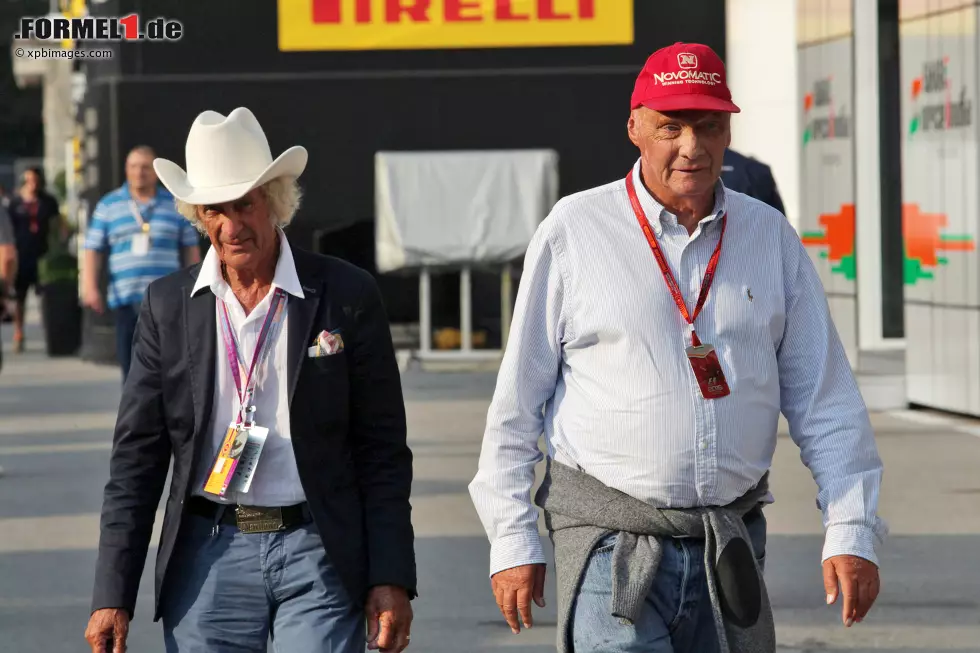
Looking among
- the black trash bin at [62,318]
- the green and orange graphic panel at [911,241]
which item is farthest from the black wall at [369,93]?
the green and orange graphic panel at [911,241]

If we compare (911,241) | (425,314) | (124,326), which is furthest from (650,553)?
(425,314)

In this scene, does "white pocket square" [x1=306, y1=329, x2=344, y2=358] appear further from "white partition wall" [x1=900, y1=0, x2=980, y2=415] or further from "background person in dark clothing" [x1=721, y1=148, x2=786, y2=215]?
"white partition wall" [x1=900, y1=0, x2=980, y2=415]

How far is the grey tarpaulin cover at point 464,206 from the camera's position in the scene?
16422 millimetres

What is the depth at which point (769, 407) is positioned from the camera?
3668 mm

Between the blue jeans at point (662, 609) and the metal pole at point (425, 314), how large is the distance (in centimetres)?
1303

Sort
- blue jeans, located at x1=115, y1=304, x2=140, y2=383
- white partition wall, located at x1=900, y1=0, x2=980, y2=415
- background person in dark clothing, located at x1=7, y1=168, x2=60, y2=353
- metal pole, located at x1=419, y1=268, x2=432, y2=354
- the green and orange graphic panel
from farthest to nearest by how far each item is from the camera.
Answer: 1. background person in dark clothing, located at x1=7, y1=168, x2=60, y2=353
2. metal pole, located at x1=419, y1=268, x2=432, y2=354
3. the green and orange graphic panel
4. white partition wall, located at x1=900, y1=0, x2=980, y2=415
5. blue jeans, located at x1=115, y1=304, x2=140, y2=383

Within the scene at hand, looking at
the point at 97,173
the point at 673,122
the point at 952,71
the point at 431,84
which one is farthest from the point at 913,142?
the point at 673,122

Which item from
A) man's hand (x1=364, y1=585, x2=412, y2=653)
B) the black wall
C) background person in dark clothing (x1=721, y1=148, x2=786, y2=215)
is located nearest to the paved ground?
background person in dark clothing (x1=721, y1=148, x2=786, y2=215)

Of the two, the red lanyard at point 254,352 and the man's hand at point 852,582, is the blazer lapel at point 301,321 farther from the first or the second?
the man's hand at point 852,582

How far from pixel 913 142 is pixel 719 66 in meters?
9.44

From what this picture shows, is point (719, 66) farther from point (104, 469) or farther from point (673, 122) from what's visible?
point (104, 469)

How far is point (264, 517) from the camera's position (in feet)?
12.3

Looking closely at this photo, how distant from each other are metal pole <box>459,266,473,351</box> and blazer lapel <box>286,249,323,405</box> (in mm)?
12749

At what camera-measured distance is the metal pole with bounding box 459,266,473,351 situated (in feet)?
54.7
